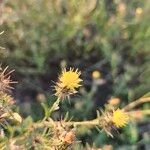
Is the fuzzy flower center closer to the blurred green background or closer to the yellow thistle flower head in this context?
the yellow thistle flower head

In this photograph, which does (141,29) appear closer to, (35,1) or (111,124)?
(35,1)

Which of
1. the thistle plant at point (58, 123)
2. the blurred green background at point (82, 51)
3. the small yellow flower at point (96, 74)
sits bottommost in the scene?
the thistle plant at point (58, 123)

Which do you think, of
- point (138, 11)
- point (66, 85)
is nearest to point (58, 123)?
point (66, 85)

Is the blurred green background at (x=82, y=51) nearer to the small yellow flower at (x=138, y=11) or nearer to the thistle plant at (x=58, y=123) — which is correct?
the small yellow flower at (x=138, y=11)

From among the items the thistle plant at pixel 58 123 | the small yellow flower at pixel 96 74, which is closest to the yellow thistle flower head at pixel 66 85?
the thistle plant at pixel 58 123

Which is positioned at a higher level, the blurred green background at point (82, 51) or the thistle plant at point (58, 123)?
the blurred green background at point (82, 51)

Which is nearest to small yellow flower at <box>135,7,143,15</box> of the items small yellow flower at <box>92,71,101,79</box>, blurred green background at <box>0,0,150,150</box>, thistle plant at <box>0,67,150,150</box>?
blurred green background at <box>0,0,150,150</box>

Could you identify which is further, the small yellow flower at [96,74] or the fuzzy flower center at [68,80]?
the small yellow flower at [96,74]

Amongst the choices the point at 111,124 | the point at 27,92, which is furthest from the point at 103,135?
the point at 111,124
